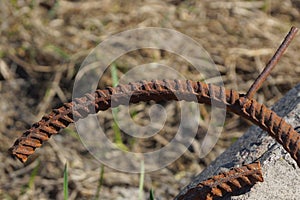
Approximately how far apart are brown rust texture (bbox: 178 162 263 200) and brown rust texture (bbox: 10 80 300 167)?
7cm

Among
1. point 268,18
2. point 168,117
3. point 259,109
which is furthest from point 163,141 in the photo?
point 259,109

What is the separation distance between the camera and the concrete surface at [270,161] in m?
0.92

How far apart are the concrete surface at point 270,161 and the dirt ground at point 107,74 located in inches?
30.6

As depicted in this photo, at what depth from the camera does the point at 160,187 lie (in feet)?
6.24

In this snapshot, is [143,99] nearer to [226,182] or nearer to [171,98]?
[171,98]

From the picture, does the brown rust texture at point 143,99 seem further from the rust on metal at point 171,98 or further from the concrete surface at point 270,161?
the concrete surface at point 270,161

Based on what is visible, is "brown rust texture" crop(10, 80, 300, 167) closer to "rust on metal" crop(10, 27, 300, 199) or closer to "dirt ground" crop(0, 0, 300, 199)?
"rust on metal" crop(10, 27, 300, 199)

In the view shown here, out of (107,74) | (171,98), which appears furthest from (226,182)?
(107,74)

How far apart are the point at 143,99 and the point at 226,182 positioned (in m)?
0.16

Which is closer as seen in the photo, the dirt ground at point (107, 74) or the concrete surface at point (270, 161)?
the concrete surface at point (270, 161)

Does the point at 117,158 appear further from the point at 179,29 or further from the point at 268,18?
the point at 268,18

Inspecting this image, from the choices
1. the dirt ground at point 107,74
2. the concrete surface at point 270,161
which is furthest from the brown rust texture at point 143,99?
the dirt ground at point 107,74

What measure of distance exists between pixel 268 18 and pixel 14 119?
107 centimetres

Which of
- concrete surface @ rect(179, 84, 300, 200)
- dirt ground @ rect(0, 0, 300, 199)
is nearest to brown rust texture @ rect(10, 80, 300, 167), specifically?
concrete surface @ rect(179, 84, 300, 200)
